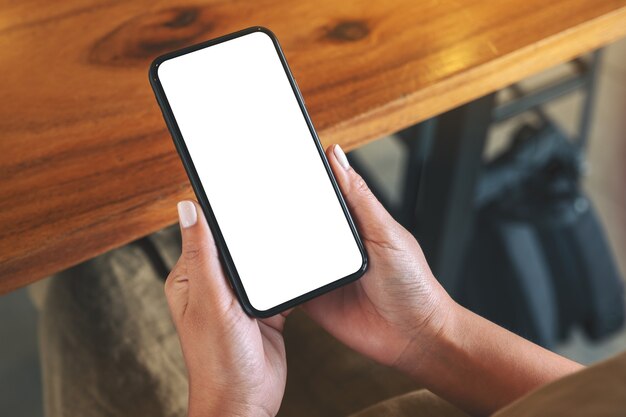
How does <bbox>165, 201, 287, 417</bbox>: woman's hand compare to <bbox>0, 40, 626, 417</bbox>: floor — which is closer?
<bbox>165, 201, 287, 417</bbox>: woman's hand

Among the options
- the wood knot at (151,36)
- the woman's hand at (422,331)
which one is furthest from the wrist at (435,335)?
the wood knot at (151,36)

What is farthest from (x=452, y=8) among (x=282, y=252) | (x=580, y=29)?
(x=282, y=252)

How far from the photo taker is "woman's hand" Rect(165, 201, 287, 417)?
0.43 m

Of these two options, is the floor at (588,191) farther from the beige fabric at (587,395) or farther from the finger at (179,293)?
the beige fabric at (587,395)

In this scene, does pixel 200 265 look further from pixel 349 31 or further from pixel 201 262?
pixel 349 31

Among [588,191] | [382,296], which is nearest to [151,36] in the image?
[382,296]

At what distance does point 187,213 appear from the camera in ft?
1.38

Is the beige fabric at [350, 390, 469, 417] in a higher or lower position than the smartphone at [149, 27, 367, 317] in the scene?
lower

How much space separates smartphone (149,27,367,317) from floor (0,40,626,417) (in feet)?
2.54

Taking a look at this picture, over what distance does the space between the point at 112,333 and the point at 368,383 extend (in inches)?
8.8

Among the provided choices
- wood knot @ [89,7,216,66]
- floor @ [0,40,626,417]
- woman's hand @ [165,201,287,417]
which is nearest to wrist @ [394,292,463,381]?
woman's hand @ [165,201,287,417]

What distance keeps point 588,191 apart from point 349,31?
1.11m

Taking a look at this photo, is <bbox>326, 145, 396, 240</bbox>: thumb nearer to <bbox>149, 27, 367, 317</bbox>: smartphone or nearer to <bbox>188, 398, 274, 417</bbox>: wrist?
<bbox>149, 27, 367, 317</bbox>: smartphone

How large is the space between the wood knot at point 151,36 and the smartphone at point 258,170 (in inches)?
2.9
